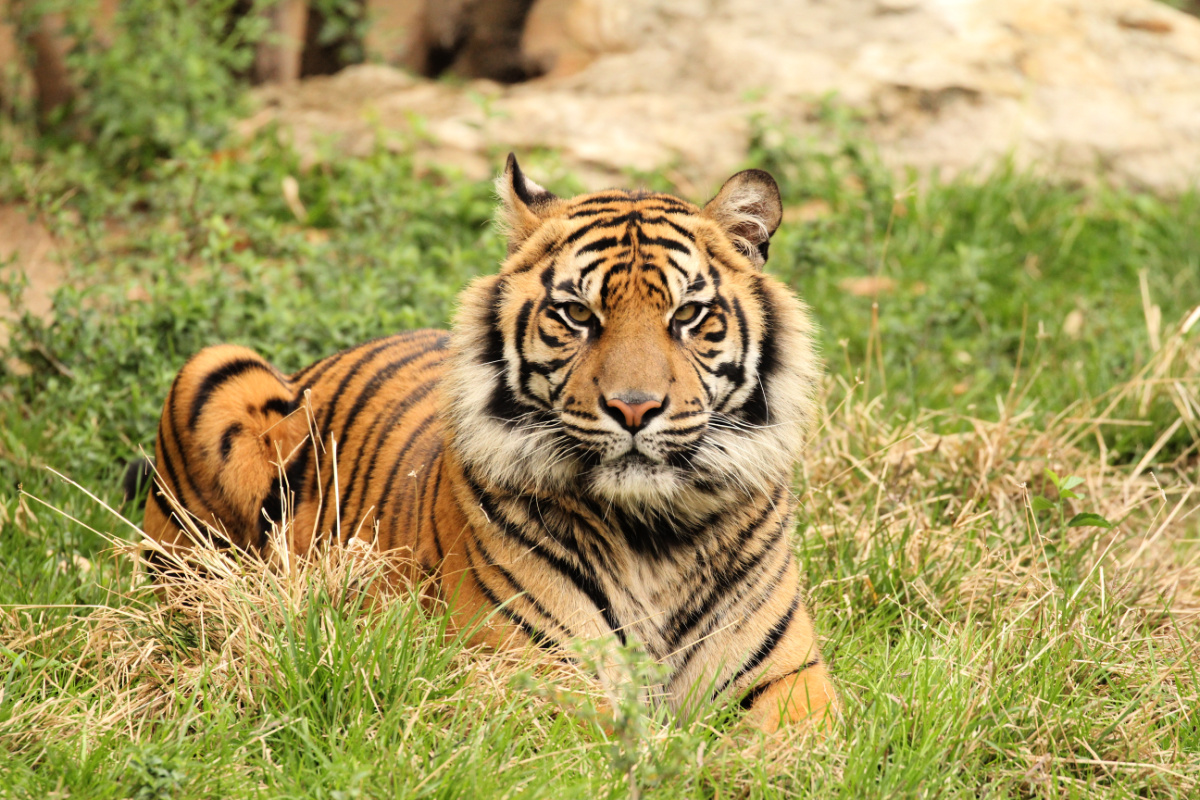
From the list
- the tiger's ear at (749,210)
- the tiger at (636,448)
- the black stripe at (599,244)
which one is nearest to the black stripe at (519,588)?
the tiger at (636,448)

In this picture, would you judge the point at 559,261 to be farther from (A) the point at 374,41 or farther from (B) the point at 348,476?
(A) the point at 374,41

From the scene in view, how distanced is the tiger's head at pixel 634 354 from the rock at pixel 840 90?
3712mm

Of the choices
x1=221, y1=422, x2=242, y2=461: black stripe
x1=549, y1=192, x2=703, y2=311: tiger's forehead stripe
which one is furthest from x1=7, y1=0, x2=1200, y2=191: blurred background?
x1=549, y1=192, x2=703, y2=311: tiger's forehead stripe

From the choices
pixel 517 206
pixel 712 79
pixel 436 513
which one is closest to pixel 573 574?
pixel 436 513

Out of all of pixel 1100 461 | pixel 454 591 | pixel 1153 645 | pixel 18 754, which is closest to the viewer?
pixel 18 754

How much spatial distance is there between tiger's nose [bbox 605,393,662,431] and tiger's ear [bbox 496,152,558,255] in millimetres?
704

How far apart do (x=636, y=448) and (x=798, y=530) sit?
1.24 m

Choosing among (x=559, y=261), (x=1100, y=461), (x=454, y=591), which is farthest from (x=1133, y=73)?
(x=454, y=591)

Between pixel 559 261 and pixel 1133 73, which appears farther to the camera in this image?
pixel 1133 73

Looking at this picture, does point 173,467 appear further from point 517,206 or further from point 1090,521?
point 1090,521

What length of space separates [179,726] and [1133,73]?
7215 mm

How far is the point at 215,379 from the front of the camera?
371 cm

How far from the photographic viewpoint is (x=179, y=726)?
2.62 metres

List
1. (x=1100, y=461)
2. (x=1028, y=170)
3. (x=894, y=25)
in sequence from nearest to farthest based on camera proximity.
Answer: (x=1100, y=461), (x=1028, y=170), (x=894, y=25)
